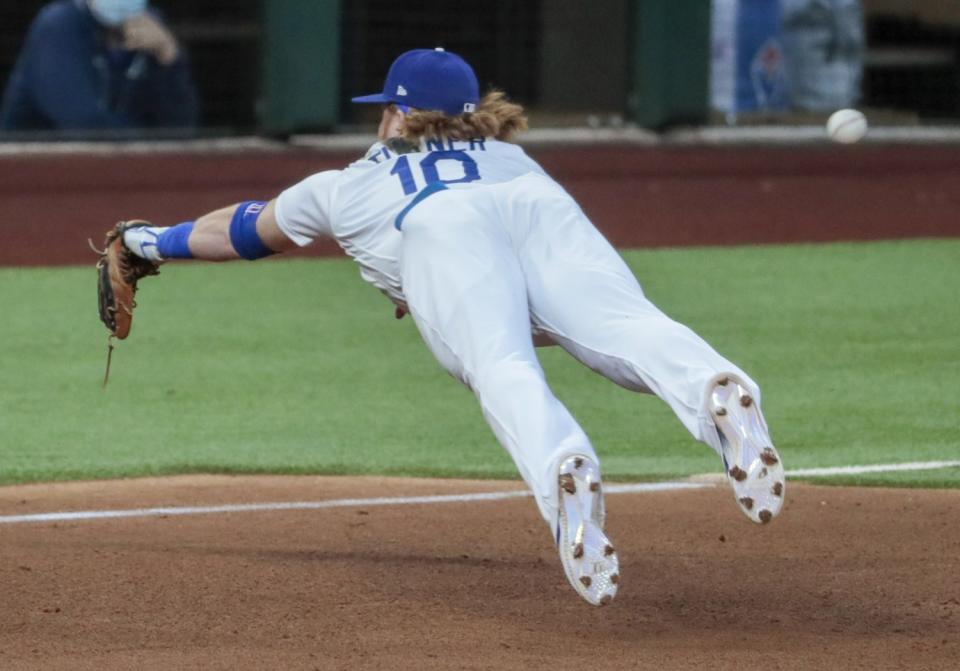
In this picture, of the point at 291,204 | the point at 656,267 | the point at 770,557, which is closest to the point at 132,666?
the point at 291,204

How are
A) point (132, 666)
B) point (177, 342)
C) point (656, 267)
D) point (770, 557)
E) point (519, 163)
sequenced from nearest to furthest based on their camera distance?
point (132, 666)
point (519, 163)
point (770, 557)
point (177, 342)
point (656, 267)

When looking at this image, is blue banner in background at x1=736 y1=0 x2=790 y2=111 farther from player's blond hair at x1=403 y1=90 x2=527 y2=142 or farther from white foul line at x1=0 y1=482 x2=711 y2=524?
player's blond hair at x1=403 y1=90 x2=527 y2=142

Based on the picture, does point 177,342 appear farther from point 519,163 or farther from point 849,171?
point 849,171

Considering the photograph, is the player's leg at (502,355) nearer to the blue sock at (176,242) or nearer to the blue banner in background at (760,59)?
the blue sock at (176,242)

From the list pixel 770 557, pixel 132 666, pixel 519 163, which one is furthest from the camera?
pixel 770 557

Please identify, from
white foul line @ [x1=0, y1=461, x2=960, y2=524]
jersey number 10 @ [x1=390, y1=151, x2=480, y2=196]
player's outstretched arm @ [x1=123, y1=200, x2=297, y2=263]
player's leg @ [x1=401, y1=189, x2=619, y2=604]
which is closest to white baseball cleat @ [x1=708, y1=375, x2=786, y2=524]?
player's leg @ [x1=401, y1=189, x2=619, y2=604]

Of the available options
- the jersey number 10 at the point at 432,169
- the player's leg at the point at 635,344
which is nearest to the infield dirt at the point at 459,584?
the player's leg at the point at 635,344

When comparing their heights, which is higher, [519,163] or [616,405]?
[519,163]
